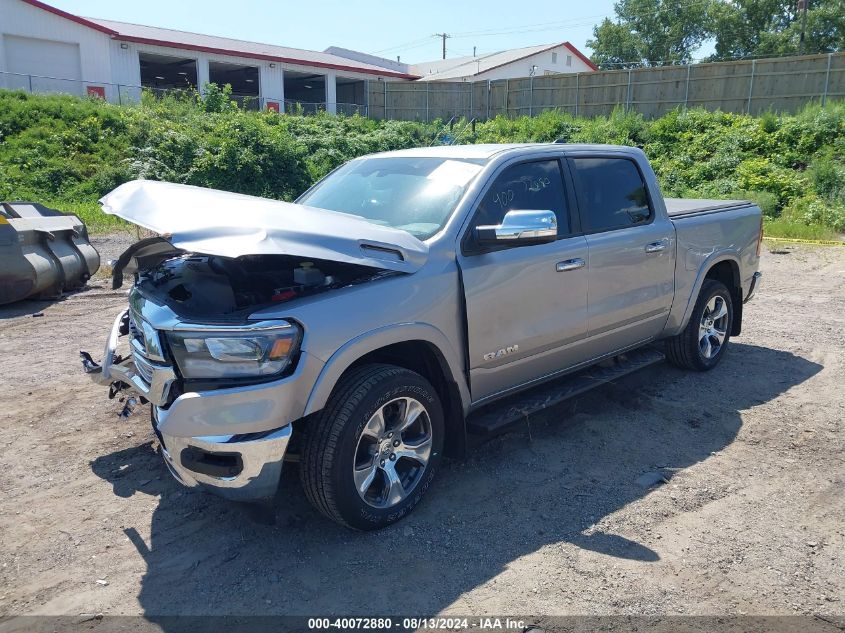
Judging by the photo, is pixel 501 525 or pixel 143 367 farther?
pixel 501 525

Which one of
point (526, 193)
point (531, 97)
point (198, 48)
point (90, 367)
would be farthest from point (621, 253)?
point (198, 48)

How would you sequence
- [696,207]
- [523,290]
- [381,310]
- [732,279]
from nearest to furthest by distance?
[381,310], [523,290], [696,207], [732,279]

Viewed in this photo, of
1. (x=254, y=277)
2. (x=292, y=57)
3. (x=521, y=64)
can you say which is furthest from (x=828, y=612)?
(x=521, y=64)

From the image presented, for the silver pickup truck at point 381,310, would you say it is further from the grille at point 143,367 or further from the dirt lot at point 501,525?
the dirt lot at point 501,525

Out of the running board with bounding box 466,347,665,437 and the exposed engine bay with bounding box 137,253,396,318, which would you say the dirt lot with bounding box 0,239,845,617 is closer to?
the running board with bounding box 466,347,665,437

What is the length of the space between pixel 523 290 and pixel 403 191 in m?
1.02

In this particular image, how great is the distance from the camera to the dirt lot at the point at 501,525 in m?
3.19

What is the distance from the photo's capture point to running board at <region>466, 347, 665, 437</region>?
13.8 feet

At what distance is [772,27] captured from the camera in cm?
5612

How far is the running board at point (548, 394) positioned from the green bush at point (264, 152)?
39.4 feet

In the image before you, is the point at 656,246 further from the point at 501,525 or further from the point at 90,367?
the point at 90,367

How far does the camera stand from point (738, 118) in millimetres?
22625

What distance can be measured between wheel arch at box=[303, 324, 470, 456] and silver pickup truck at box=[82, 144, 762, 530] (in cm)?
1

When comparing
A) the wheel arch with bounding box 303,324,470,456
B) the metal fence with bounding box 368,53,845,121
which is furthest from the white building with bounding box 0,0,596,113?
the wheel arch with bounding box 303,324,470,456
